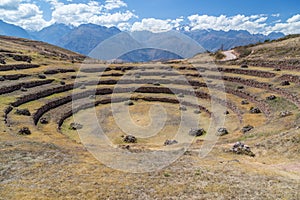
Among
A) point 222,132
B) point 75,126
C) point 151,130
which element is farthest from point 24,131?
point 222,132

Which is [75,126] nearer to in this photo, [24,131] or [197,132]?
[24,131]

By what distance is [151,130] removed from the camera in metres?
51.5

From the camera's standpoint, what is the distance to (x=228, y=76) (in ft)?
264

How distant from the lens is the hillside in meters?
19.0

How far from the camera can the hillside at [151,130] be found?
19016 millimetres

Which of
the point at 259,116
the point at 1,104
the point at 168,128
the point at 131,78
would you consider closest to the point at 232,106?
the point at 259,116

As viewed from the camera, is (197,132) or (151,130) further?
(151,130)

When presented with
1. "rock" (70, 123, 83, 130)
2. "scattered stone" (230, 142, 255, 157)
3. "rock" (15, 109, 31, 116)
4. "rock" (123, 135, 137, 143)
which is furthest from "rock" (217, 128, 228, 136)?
"rock" (15, 109, 31, 116)

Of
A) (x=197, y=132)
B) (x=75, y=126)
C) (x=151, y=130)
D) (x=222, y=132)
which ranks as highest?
(x=75, y=126)

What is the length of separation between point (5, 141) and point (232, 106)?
148 feet

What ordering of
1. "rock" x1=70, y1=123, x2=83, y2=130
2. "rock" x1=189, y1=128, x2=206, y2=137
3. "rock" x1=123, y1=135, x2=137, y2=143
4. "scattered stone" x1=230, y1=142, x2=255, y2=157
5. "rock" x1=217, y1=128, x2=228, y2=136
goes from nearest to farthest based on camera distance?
"scattered stone" x1=230, y1=142, x2=255, y2=157
"rock" x1=217, y1=128, x2=228, y2=136
"rock" x1=123, y1=135, x2=137, y2=143
"rock" x1=189, y1=128, x2=206, y2=137
"rock" x1=70, y1=123, x2=83, y2=130

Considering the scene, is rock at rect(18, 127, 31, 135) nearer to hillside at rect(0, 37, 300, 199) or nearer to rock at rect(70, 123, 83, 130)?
hillside at rect(0, 37, 300, 199)

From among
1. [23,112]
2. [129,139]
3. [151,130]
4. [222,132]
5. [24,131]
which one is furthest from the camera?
[151,130]

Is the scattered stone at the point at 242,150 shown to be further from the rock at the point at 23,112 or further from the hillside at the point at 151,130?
the rock at the point at 23,112
